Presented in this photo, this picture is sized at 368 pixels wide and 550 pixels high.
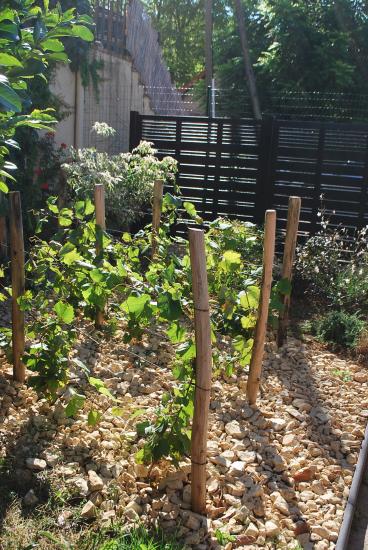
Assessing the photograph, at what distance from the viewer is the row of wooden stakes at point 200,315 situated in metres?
2.48

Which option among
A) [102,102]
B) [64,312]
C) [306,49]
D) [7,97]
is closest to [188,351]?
[64,312]

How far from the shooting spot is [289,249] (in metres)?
4.59

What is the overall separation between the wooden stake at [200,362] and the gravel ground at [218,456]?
0.20m

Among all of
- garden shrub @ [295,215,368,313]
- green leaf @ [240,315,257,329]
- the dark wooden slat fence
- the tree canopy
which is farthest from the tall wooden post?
the tree canopy

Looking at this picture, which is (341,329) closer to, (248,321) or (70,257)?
(248,321)

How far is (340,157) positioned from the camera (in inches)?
279

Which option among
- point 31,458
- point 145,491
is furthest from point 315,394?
point 31,458

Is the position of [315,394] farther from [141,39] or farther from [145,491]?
[141,39]

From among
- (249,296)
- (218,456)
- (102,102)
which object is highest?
(102,102)

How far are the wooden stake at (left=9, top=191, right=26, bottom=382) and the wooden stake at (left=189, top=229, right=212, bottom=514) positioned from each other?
1.38 meters

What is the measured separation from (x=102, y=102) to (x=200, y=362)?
A: 26.1 feet

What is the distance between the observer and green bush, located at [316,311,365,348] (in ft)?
16.4

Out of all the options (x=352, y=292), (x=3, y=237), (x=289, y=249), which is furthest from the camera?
(x=3, y=237)

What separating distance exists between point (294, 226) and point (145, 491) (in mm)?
2512
